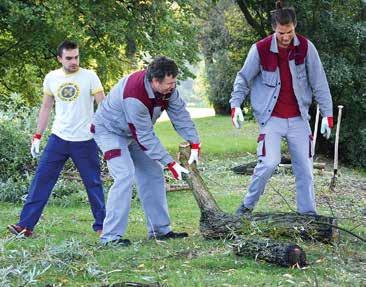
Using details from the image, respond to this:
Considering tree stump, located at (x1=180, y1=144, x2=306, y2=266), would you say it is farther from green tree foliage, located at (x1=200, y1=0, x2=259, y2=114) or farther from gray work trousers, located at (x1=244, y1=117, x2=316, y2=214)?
green tree foliage, located at (x1=200, y1=0, x2=259, y2=114)

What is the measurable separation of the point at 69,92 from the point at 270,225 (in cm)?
236

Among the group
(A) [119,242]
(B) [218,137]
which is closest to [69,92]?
(A) [119,242]

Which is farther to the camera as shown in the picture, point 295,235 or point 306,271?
point 295,235

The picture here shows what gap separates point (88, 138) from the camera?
22.1 ft

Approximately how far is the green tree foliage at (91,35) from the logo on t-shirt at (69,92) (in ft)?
19.6

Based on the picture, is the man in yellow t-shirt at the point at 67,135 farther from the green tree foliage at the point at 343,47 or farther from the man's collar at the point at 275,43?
the green tree foliage at the point at 343,47

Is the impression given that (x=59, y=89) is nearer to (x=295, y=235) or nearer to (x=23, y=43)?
(x=295, y=235)

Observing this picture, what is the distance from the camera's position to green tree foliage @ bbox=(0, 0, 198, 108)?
1292 centimetres

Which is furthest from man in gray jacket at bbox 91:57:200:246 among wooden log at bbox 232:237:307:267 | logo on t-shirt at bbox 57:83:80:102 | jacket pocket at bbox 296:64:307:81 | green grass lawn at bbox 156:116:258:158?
green grass lawn at bbox 156:116:258:158

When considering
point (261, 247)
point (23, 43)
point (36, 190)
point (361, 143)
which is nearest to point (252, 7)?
point (361, 143)

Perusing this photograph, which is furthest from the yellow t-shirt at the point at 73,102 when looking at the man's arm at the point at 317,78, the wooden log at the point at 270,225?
the man's arm at the point at 317,78

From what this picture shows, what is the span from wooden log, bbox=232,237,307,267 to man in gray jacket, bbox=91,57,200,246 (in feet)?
3.09

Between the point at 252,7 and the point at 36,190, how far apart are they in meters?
11.7

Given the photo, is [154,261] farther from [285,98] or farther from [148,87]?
[285,98]
